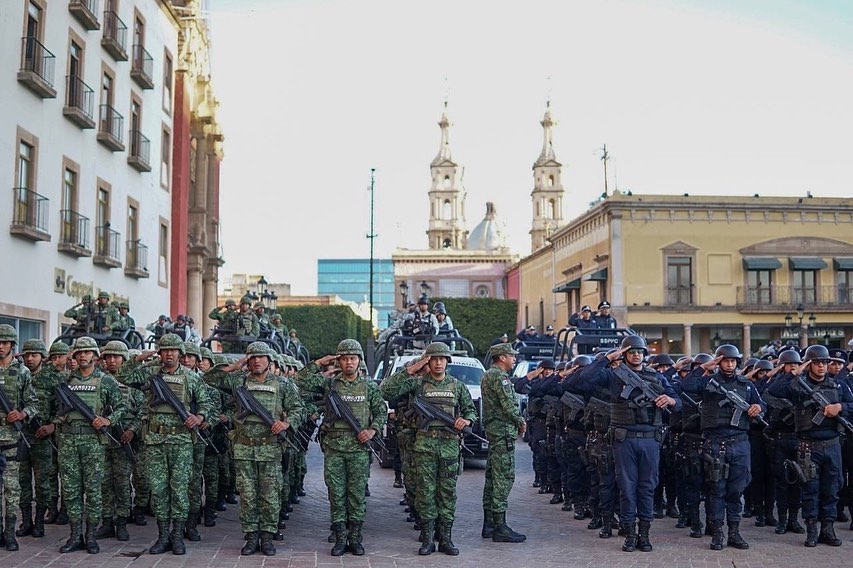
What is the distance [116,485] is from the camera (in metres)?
10.9

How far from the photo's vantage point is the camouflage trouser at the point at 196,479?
35.6 feet

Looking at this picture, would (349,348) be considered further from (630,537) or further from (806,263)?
(806,263)

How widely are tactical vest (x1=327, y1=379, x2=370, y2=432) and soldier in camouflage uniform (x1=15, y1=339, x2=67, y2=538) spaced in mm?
2744

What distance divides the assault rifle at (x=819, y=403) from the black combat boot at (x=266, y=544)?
18.1 feet

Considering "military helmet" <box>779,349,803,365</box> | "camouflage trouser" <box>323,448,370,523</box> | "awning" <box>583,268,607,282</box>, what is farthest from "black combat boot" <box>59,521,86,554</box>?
"awning" <box>583,268,607,282</box>

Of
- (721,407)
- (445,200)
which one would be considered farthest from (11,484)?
(445,200)

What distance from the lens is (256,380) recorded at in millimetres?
10375

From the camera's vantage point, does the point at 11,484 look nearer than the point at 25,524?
Yes

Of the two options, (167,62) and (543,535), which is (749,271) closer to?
(167,62)

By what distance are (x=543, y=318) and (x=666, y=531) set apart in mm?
61243

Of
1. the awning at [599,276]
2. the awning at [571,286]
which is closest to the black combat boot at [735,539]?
the awning at [599,276]

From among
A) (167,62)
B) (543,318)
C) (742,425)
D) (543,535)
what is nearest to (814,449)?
(742,425)

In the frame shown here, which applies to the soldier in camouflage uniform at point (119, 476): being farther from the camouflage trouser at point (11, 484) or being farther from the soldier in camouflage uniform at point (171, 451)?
the camouflage trouser at point (11, 484)

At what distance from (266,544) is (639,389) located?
12.7 ft
